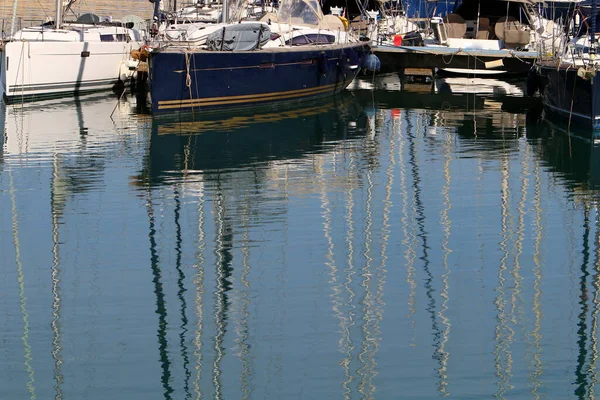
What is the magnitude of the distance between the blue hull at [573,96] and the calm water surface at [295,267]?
5.07 ft

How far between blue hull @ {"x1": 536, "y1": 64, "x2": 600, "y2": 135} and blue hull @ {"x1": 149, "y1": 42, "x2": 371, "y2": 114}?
273 inches

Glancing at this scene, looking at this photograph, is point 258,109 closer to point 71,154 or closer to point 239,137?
point 239,137

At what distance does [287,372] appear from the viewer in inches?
472

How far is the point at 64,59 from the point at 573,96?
1537 centimetres

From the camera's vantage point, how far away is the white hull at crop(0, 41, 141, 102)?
33856 mm

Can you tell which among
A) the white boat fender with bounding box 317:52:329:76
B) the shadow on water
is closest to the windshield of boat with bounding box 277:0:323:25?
the white boat fender with bounding box 317:52:329:76

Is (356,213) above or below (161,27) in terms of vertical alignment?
below

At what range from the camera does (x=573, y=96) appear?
30125 millimetres

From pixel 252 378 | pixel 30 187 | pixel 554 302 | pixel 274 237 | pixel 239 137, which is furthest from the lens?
pixel 239 137

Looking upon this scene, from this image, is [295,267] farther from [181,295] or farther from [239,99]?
[239,99]

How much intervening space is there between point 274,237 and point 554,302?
4732mm

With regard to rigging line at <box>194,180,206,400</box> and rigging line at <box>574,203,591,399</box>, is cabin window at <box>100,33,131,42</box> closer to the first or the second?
rigging line at <box>194,180,206,400</box>

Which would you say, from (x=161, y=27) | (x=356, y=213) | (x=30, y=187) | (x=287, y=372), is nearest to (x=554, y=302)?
(x=287, y=372)

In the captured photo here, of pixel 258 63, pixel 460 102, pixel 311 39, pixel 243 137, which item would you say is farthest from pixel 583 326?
pixel 460 102
